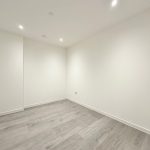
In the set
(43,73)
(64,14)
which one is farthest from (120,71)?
(43,73)

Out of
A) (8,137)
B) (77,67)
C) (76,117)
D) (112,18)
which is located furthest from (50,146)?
(112,18)

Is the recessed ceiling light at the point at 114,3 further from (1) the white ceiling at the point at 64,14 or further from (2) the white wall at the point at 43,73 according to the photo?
(2) the white wall at the point at 43,73

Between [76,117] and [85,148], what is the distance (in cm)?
110

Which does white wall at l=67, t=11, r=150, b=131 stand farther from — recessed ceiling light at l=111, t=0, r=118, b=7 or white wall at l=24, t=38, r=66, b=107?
white wall at l=24, t=38, r=66, b=107

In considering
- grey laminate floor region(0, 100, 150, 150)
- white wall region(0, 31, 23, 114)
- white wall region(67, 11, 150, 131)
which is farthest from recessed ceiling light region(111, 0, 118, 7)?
white wall region(0, 31, 23, 114)

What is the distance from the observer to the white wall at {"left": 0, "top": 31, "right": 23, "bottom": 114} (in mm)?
2748

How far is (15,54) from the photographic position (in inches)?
116

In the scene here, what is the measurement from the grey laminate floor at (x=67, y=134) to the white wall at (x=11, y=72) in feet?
1.44

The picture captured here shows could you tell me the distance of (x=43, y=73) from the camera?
3740 millimetres

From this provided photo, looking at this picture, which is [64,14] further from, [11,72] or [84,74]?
[11,72]

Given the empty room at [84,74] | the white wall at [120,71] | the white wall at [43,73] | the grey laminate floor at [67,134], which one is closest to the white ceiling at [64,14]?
the empty room at [84,74]

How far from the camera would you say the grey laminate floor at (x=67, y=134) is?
162 centimetres

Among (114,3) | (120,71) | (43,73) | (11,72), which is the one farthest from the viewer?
(43,73)

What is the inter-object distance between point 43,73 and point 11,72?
3.73ft
